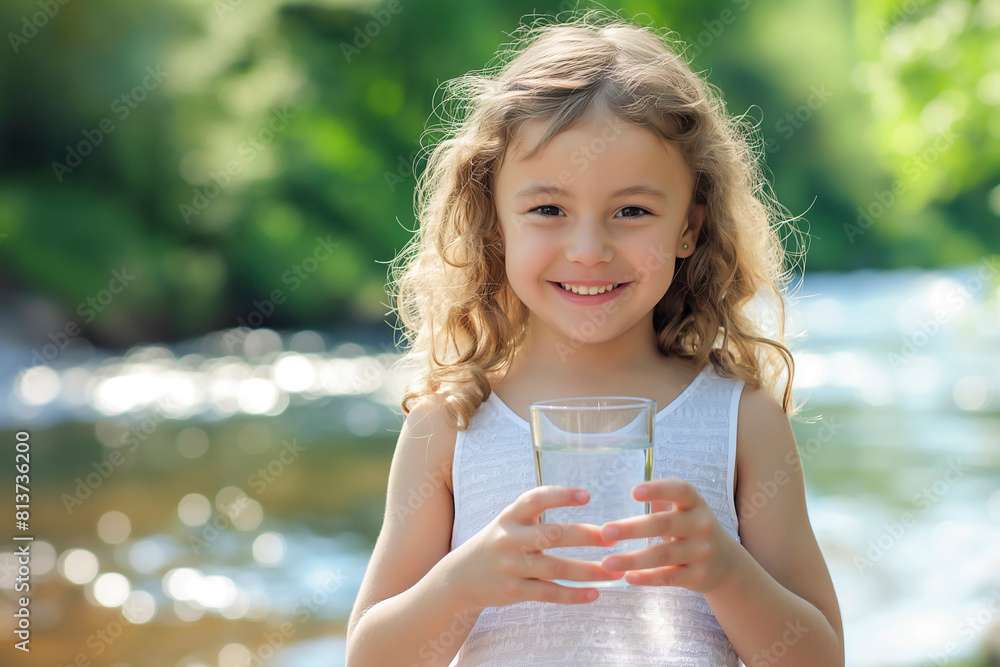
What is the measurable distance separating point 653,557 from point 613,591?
46 centimetres

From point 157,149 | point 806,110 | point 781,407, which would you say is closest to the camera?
point 781,407

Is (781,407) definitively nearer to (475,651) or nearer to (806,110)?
(475,651)

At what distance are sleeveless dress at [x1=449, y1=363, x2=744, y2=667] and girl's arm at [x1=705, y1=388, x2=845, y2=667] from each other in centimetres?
4

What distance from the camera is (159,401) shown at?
1307 centimetres

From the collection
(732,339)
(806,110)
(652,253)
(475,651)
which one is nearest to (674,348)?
(732,339)

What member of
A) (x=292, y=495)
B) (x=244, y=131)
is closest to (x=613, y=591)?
(x=292, y=495)

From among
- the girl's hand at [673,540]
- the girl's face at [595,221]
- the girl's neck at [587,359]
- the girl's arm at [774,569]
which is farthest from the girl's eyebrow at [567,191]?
the girl's hand at [673,540]

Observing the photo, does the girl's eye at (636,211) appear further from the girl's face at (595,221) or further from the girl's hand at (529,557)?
the girl's hand at (529,557)

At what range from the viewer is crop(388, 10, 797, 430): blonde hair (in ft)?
7.07

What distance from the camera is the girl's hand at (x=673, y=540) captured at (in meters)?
1.59

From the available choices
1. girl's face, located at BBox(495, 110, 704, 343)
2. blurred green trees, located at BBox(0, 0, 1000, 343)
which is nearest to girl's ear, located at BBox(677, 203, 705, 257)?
girl's face, located at BBox(495, 110, 704, 343)

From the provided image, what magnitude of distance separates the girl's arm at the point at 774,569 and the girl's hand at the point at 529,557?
10.4 inches

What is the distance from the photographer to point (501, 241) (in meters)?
2.39

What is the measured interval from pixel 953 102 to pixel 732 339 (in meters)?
7.24
